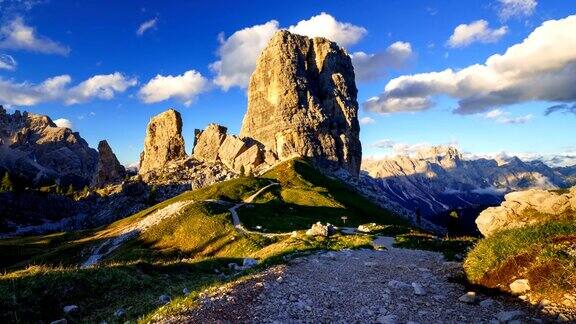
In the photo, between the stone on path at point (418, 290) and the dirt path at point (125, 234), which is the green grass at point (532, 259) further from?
the dirt path at point (125, 234)

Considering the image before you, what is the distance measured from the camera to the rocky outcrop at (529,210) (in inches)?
1219

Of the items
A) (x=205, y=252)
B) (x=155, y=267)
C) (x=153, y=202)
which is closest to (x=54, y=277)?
(x=155, y=267)

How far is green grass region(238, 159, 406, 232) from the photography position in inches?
3797

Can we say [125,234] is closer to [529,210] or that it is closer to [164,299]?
[164,299]

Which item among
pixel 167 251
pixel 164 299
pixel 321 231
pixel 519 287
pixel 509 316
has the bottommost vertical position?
pixel 167 251

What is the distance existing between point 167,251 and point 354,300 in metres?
74.6

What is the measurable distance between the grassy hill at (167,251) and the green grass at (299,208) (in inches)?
10.9

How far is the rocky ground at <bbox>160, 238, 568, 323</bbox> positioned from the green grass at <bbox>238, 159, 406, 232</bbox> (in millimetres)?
58911

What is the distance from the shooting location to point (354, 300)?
780 inches

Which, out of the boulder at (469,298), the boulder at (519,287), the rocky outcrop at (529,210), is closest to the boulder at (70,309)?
the boulder at (469,298)

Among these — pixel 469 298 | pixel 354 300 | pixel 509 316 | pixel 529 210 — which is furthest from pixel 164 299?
pixel 529 210

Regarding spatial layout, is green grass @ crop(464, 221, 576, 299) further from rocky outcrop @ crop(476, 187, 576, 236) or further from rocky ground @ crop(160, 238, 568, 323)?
rocky outcrop @ crop(476, 187, 576, 236)

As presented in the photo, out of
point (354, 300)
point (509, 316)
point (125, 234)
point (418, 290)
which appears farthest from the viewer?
point (125, 234)

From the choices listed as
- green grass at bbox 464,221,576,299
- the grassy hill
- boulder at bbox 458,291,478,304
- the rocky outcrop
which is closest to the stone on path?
boulder at bbox 458,291,478,304
